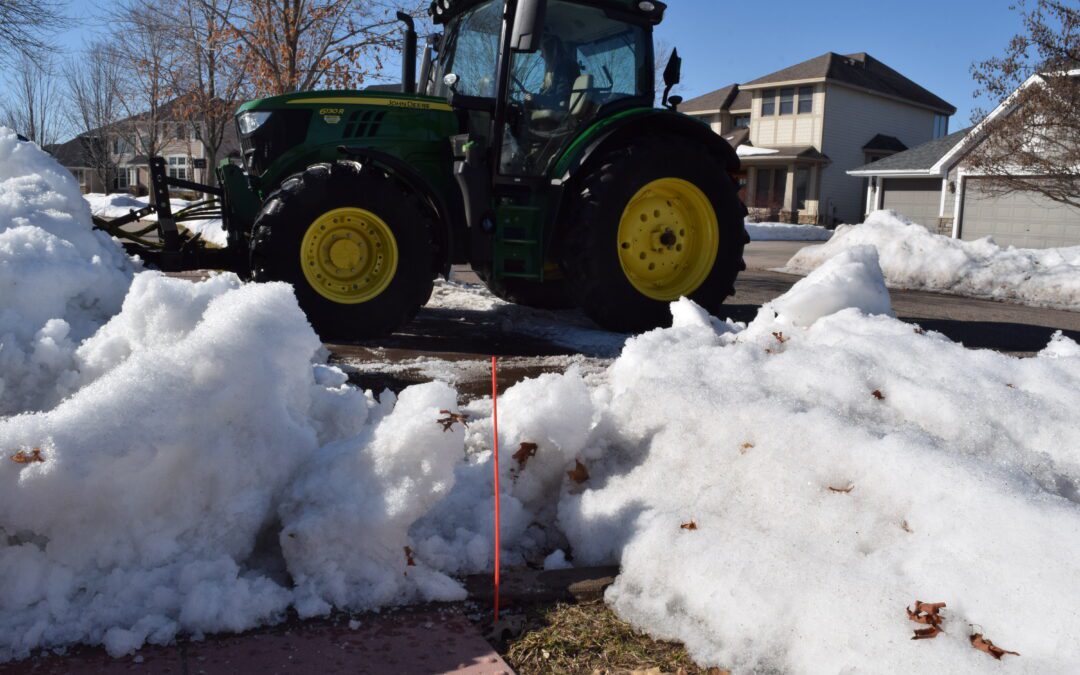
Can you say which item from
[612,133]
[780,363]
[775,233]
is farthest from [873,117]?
[780,363]

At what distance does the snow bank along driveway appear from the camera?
223 cm

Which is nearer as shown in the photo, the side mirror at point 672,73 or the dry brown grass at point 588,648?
the dry brown grass at point 588,648

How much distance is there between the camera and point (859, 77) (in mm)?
39281

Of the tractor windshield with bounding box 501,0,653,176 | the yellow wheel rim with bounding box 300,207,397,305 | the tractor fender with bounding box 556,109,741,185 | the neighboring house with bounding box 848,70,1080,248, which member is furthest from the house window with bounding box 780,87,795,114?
the yellow wheel rim with bounding box 300,207,397,305

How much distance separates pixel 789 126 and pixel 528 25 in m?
36.3

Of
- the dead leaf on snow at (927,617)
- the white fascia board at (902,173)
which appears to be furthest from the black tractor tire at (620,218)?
the white fascia board at (902,173)

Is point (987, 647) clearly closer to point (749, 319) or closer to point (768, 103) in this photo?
point (749, 319)

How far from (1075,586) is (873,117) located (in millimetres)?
41726

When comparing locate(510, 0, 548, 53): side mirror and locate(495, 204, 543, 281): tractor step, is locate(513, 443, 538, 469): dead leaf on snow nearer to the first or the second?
locate(510, 0, 548, 53): side mirror

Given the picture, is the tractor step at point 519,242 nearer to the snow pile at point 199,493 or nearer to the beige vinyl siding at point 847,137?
the snow pile at point 199,493

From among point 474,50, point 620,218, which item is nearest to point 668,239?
point 620,218

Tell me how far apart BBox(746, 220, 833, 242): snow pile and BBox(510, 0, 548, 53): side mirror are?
2451cm

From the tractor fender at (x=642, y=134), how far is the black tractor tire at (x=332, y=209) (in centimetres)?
113

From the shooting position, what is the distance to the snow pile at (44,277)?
294 centimetres
